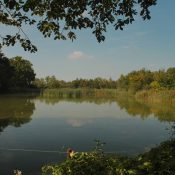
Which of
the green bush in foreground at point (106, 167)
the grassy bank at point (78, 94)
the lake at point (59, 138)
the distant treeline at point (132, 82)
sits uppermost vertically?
the distant treeline at point (132, 82)

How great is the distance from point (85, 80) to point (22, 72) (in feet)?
67.3

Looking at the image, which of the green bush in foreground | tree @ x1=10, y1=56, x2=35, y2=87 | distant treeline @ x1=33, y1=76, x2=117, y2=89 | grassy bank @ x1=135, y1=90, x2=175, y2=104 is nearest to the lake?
the green bush in foreground

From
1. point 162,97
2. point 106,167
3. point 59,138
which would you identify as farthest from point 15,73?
point 106,167

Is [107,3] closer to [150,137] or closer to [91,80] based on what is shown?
[150,137]

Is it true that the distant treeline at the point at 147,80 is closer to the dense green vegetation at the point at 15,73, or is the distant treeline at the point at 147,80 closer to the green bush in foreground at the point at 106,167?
the dense green vegetation at the point at 15,73

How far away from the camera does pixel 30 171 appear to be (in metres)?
9.87

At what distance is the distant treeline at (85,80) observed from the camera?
56.3 metres

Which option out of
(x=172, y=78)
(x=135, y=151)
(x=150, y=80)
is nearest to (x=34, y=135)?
(x=135, y=151)

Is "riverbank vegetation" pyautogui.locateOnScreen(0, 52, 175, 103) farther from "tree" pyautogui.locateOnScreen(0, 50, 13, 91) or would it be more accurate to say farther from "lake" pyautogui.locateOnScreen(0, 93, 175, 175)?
"lake" pyautogui.locateOnScreen(0, 93, 175, 175)

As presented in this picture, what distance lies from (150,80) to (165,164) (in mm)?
62954

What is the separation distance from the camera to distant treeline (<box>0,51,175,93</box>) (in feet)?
185

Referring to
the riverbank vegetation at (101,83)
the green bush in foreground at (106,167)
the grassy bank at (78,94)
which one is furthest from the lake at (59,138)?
the grassy bank at (78,94)

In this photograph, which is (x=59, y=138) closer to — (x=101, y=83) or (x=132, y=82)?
(x=132, y=82)

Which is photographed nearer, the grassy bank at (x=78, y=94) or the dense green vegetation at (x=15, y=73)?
the grassy bank at (x=78, y=94)
